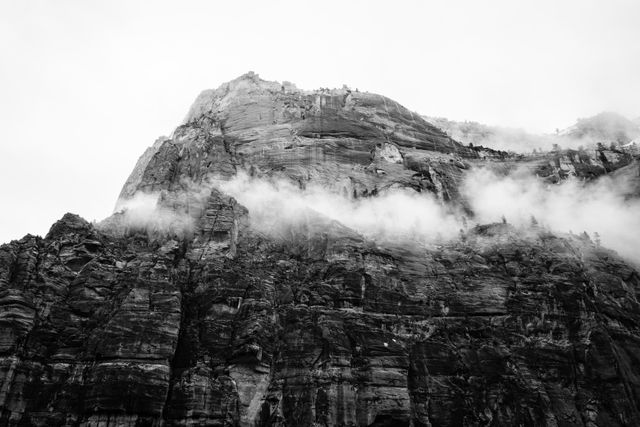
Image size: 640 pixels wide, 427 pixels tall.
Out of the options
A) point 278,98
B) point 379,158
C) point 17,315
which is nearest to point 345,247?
point 379,158

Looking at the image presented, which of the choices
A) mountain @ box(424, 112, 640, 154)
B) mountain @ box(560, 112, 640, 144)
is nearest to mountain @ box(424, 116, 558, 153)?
mountain @ box(424, 112, 640, 154)

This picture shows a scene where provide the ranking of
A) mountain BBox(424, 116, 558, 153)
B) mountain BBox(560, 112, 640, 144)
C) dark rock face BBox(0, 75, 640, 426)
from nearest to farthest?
dark rock face BBox(0, 75, 640, 426) < mountain BBox(424, 116, 558, 153) < mountain BBox(560, 112, 640, 144)

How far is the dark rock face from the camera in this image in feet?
197

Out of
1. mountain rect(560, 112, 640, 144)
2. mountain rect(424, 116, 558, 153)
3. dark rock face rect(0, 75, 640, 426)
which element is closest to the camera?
dark rock face rect(0, 75, 640, 426)

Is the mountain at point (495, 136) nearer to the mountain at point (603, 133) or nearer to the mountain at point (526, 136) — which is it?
the mountain at point (526, 136)

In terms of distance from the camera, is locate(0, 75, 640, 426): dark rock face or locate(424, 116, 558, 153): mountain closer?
locate(0, 75, 640, 426): dark rock face

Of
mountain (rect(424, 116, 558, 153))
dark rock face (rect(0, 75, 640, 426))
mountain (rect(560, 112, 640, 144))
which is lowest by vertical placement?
dark rock face (rect(0, 75, 640, 426))

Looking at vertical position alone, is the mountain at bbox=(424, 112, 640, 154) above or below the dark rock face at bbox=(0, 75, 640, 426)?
above

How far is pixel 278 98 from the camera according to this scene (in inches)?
5074

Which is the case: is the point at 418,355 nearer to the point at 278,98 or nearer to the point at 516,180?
the point at 516,180

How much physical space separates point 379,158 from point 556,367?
184ft

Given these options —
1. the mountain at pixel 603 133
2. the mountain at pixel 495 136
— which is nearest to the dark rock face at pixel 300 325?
the mountain at pixel 495 136

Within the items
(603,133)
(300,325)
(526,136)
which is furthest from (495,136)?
(300,325)

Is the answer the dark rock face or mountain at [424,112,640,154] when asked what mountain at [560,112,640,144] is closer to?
mountain at [424,112,640,154]
